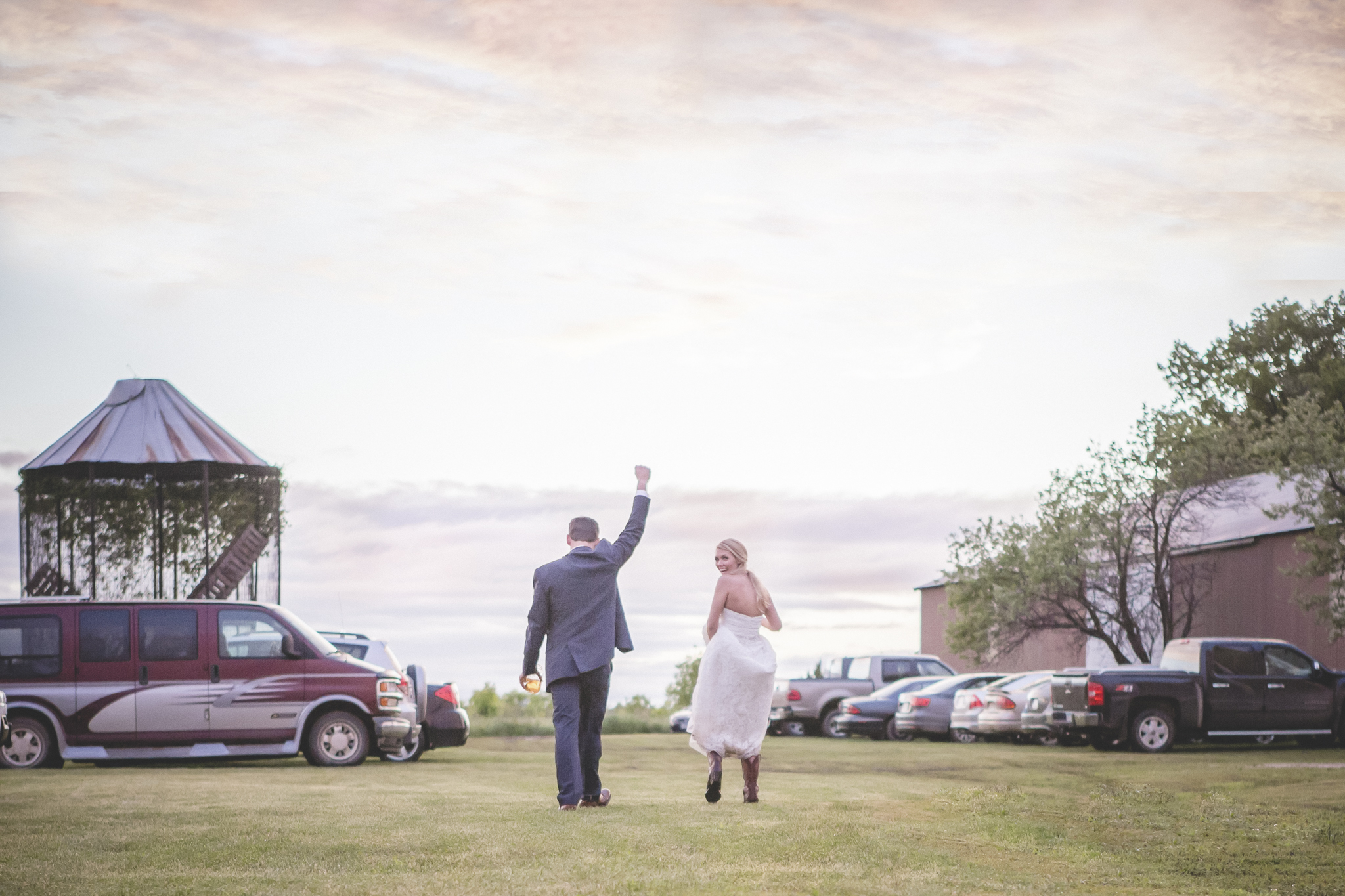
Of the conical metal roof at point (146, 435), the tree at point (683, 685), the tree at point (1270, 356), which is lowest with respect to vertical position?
the tree at point (683, 685)

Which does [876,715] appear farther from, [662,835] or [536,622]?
[662,835]

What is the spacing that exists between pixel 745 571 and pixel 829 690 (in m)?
20.7

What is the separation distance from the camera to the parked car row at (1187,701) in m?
21.6

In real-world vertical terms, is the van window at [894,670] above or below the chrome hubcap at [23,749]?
below

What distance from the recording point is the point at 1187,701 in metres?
22.0

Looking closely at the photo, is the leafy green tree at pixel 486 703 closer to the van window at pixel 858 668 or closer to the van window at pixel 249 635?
the van window at pixel 858 668

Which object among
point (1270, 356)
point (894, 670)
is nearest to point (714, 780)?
point (894, 670)

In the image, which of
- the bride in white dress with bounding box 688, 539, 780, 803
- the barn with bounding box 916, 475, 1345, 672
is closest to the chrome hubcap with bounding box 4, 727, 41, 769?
the bride in white dress with bounding box 688, 539, 780, 803

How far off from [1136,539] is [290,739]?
27113 mm

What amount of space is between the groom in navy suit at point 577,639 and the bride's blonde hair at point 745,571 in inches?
31.5

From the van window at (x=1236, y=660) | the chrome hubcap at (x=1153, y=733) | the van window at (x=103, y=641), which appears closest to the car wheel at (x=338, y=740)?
the van window at (x=103, y=641)

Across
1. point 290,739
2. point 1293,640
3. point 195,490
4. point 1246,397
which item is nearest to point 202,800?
point 290,739

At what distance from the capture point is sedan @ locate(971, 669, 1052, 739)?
24469 mm

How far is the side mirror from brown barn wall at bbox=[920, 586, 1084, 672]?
86.1 ft
